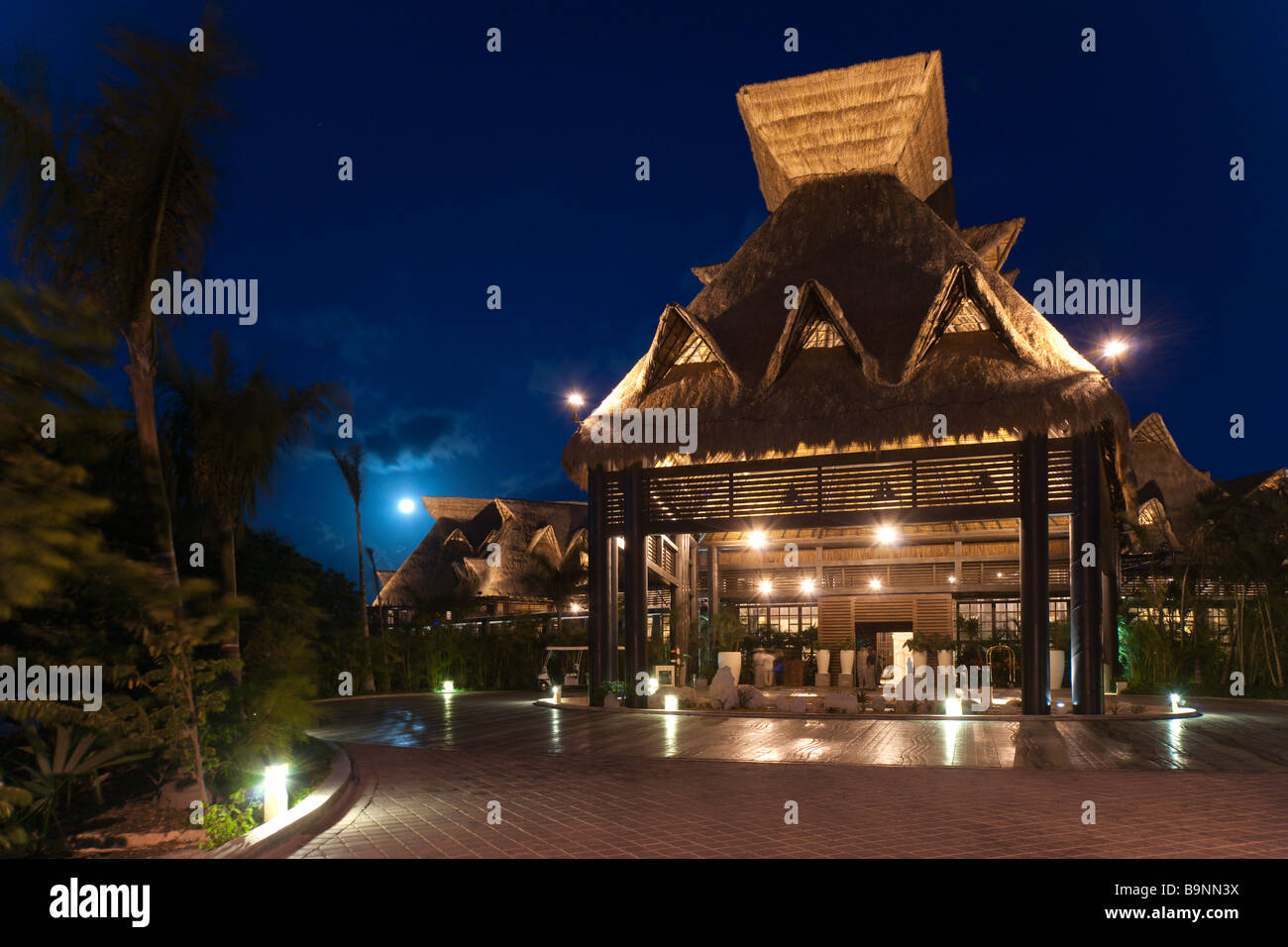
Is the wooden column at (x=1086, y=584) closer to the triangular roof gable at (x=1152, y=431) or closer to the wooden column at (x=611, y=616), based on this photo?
the wooden column at (x=611, y=616)

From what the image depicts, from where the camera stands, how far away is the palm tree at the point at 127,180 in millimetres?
7910

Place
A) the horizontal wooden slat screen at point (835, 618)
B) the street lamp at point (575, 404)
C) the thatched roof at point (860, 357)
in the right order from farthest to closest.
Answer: the horizontal wooden slat screen at point (835, 618)
the street lamp at point (575, 404)
the thatched roof at point (860, 357)

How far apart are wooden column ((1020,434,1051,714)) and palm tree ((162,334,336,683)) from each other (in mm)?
10394

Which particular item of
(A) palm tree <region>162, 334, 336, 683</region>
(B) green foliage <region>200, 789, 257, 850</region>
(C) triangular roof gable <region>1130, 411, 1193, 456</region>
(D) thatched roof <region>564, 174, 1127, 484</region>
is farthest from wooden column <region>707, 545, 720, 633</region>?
(B) green foliage <region>200, 789, 257, 850</region>

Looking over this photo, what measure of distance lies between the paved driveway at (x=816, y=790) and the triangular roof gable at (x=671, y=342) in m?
6.50

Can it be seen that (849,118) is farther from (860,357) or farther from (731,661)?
(731,661)

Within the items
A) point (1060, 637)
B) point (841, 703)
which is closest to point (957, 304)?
point (841, 703)

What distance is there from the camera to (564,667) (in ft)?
81.2

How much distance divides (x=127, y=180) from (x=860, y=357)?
11.3 m

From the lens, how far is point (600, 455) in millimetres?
17016

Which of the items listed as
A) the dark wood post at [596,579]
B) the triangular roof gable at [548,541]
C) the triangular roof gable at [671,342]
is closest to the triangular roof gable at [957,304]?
the triangular roof gable at [671,342]

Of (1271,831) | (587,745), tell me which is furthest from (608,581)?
(1271,831)

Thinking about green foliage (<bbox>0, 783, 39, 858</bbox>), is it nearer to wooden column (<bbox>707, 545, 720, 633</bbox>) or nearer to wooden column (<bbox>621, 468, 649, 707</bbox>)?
wooden column (<bbox>621, 468, 649, 707</bbox>)
